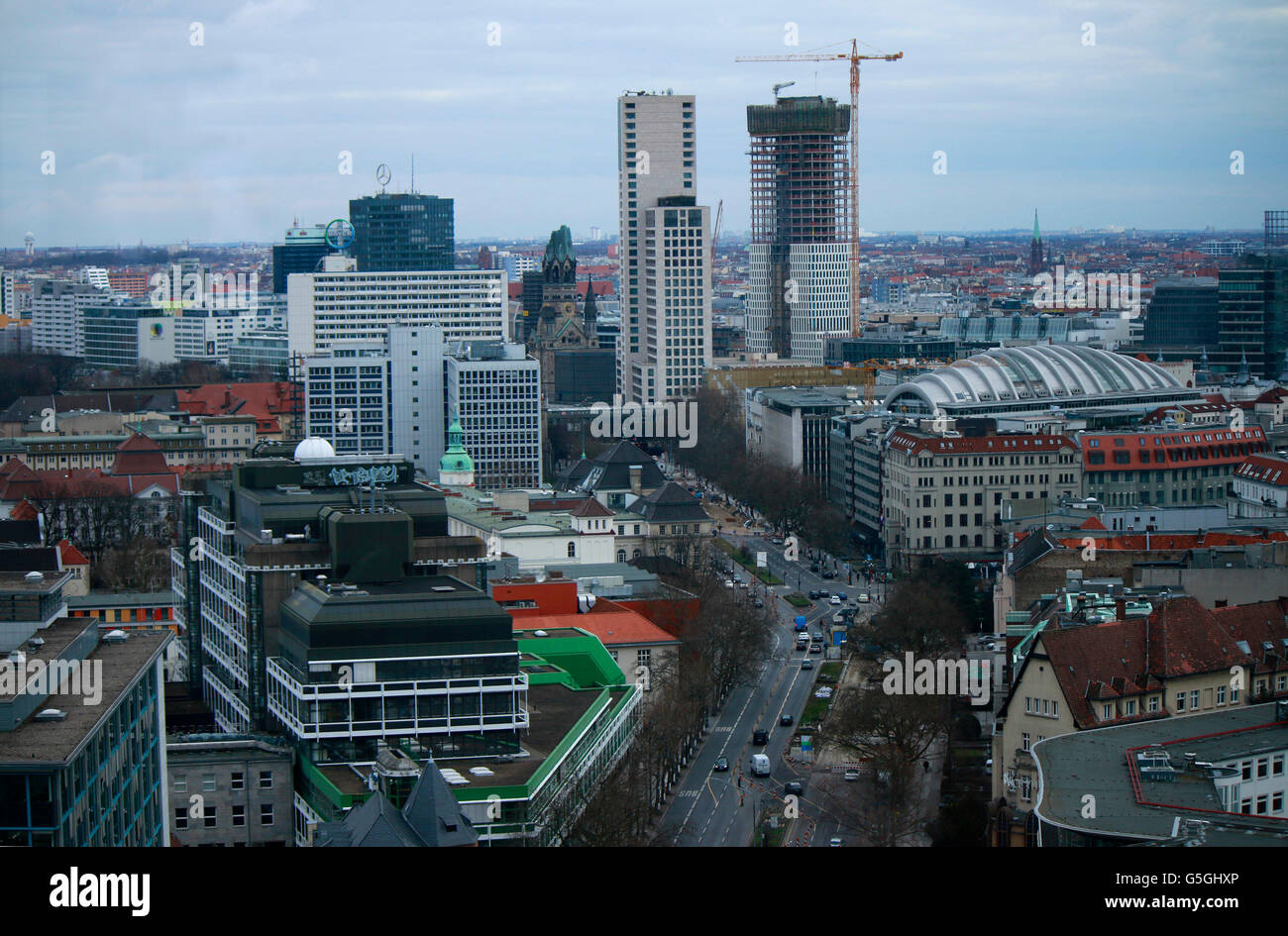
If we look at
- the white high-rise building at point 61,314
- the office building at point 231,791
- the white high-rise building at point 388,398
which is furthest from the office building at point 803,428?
the white high-rise building at point 61,314

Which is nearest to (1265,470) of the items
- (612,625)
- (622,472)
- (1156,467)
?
(1156,467)

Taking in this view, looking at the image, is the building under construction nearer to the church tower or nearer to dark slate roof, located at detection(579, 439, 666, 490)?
dark slate roof, located at detection(579, 439, 666, 490)

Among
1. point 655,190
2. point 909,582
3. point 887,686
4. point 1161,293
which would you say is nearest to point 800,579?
point 909,582

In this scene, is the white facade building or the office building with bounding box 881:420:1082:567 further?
the white facade building

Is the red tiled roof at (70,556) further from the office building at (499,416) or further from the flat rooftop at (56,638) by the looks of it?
the flat rooftop at (56,638)

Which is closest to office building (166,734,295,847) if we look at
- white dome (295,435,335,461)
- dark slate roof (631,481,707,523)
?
white dome (295,435,335,461)
